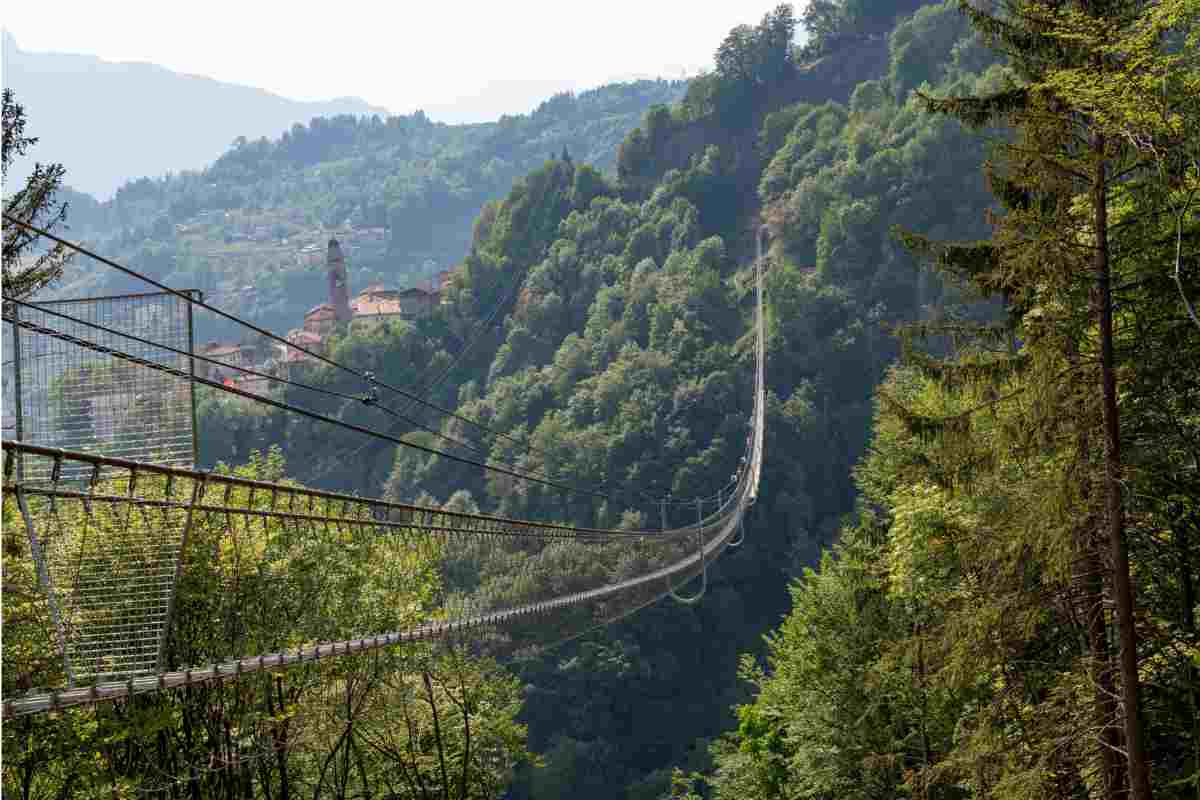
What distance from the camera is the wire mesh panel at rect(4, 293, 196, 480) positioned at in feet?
22.9

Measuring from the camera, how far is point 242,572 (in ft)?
35.6

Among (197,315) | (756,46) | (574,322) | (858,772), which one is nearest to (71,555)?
(858,772)

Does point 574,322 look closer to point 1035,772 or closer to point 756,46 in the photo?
point 756,46

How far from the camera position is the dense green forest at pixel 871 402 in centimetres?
804

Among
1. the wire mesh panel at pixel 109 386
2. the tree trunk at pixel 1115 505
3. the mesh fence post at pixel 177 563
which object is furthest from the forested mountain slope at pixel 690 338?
the mesh fence post at pixel 177 563

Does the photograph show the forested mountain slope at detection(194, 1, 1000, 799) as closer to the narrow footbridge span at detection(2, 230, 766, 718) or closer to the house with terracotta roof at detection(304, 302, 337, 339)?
the house with terracotta roof at detection(304, 302, 337, 339)

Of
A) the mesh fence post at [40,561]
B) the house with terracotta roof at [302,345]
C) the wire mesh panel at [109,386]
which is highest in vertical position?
the wire mesh panel at [109,386]

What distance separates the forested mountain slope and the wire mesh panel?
1432 inches

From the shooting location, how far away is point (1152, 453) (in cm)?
817

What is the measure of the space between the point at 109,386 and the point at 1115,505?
532 cm

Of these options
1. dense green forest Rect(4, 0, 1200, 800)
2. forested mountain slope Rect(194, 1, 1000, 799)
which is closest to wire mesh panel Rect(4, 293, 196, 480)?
dense green forest Rect(4, 0, 1200, 800)

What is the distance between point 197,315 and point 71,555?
145141mm

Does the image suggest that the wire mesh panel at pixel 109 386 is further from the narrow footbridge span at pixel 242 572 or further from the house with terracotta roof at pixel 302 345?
the house with terracotta roof at pixel 302 345

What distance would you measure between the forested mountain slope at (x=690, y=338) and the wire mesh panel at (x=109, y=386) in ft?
119
